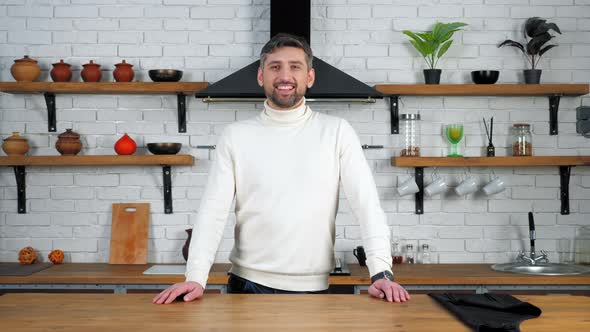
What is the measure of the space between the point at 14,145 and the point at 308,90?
1.83 m

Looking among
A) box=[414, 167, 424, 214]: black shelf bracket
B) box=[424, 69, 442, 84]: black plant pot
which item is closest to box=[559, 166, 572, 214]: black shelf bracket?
box=[414, 167, 424, 214]: black shelf bracket

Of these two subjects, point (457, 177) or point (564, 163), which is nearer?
point (564, 163)

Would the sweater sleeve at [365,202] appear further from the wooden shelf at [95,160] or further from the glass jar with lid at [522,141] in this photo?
the glass jar with lid at [522,141]

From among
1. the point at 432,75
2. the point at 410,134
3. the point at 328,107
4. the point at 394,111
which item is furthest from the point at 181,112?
the point at 432,75

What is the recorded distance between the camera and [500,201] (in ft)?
14.5

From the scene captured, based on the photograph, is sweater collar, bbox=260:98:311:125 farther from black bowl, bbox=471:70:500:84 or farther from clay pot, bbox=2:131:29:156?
clay pot, bbox=2:131:29:156

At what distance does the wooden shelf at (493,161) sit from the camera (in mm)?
4156

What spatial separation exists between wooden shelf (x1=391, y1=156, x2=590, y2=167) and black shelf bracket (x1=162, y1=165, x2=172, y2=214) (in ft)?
4.63

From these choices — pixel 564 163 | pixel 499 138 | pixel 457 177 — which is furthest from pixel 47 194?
pixel 564 163

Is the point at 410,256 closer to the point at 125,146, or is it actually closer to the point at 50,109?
the point at 125,146

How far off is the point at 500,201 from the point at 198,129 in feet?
6.42

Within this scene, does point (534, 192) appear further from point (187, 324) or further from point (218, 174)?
point (187, 324)

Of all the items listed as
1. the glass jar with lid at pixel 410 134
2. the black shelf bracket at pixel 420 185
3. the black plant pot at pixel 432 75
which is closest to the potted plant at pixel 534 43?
the black plant pot at pixel 432 75

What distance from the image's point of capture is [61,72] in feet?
14.0
